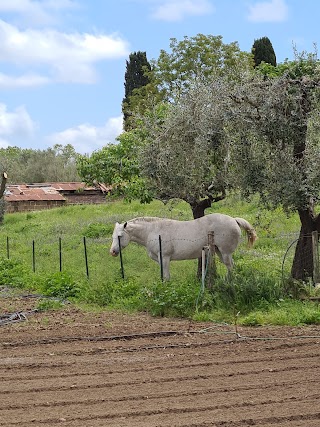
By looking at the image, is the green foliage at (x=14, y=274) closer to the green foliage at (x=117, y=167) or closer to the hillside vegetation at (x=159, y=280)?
the hillside vegetation at (x=159, y=280)

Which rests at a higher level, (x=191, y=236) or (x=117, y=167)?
(x=117, y=167)

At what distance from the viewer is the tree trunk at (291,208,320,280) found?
14.6 metres

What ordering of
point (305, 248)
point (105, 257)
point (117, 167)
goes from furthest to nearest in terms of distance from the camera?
point (117, 167)
point (105, 257)
point (305, 248)

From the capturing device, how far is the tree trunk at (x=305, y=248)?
14617mm

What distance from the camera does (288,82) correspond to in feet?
45.8

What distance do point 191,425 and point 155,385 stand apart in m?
1.67

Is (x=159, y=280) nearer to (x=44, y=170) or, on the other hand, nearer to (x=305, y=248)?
(x=305, y=248)

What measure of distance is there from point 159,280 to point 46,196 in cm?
3236

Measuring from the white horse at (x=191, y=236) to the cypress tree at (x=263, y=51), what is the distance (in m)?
45.3

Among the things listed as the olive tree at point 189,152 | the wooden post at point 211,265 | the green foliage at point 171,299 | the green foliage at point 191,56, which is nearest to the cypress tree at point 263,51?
the green foliage at point 191,56

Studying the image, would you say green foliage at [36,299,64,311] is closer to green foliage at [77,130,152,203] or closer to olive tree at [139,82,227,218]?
olive tree at [139,82,227,218]

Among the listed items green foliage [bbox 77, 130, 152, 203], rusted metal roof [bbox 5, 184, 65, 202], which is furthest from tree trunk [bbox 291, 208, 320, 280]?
rusted metal roof [bbox 5, 184, 65, 202]

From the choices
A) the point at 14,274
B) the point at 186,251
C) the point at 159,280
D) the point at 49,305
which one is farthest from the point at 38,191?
the point at 49,305

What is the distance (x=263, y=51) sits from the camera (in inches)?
2359
